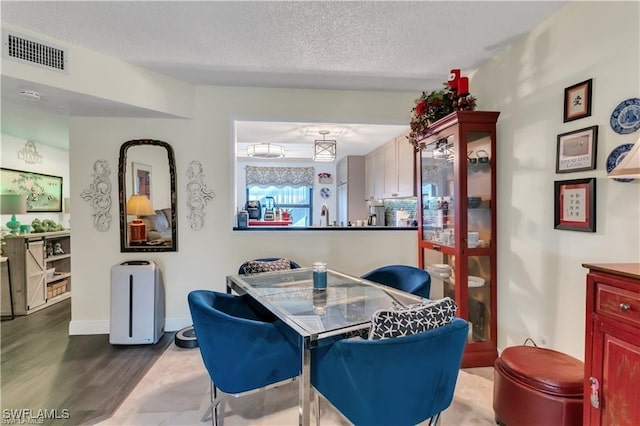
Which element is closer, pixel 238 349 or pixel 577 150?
pixel 238 349

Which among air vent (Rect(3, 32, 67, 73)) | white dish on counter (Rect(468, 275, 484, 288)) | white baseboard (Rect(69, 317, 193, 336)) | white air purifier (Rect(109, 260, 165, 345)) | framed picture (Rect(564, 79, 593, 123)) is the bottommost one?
white baseboard (Rect(69, 317, 193, 336))

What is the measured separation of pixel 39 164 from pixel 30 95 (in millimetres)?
2993

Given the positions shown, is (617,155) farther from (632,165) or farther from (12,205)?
(12,205)

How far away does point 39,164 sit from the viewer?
489cm

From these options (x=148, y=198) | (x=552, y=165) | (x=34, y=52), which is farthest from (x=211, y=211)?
(x=552, y=165)

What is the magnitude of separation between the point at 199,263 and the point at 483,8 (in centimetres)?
315

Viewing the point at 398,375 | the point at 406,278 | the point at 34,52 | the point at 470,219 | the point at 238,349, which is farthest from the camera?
the point at 470,219

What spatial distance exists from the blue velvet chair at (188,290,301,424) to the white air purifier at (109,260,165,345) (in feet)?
5.13

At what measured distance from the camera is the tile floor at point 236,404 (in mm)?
1962

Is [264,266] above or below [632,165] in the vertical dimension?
below

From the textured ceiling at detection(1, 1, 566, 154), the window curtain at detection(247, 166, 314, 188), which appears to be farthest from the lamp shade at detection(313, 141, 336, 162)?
the window curtain at detection(247, 166, 314, 188)

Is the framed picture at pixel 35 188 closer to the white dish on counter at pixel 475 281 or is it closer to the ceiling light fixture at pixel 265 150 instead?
the ceiling light fixture at pixel 265 150

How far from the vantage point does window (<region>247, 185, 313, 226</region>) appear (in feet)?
26.9

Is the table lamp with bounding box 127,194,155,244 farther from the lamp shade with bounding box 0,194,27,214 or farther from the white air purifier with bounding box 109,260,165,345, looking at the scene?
the lamp shade with bounding box 0,194,27,214
